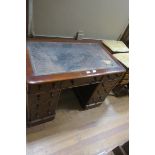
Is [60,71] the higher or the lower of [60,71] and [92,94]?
the higher

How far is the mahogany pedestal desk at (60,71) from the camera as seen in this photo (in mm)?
1136

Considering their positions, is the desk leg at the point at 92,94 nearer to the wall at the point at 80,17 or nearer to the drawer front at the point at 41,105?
the drawer front at the point at 41,105

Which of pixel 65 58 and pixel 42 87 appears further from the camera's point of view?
pixel 65 58

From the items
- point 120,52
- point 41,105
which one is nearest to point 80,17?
point 120,52

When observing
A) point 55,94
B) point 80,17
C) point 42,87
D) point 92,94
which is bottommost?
point 92,94

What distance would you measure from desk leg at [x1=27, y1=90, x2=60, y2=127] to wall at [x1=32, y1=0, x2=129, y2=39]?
0.56 meters

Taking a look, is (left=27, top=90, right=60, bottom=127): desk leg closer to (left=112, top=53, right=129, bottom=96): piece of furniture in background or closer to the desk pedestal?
the desk pedestal

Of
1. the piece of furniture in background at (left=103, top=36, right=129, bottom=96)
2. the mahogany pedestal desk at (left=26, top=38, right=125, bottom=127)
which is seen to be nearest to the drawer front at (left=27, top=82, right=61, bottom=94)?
the mahogany pedestal desk at (left=26, top=38, right=125, bottom=127)

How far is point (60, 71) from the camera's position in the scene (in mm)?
1187

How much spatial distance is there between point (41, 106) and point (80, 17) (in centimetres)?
89

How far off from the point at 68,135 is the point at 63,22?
1031 millimetres

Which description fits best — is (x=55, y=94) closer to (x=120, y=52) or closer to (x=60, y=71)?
(x=60, y=71)

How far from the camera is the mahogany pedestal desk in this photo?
1136mm
